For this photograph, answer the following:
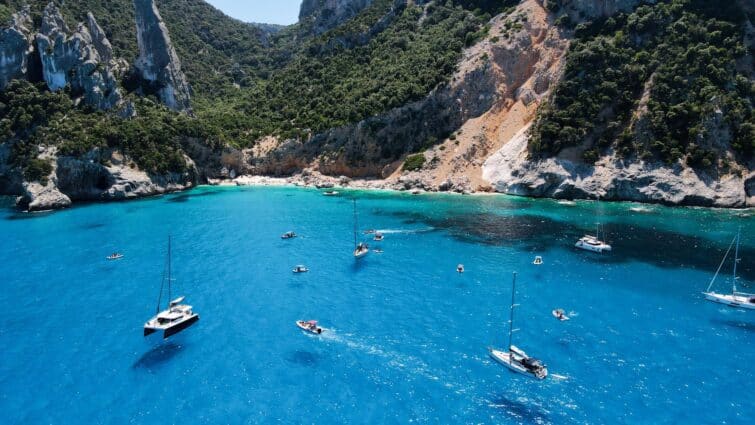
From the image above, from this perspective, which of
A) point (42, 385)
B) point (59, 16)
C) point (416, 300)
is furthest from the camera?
point (59, 16)

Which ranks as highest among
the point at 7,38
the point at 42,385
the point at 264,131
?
the point at 7,38

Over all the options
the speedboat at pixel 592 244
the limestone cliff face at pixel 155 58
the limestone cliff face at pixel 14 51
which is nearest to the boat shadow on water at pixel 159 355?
the speedboat at pixel 592 244

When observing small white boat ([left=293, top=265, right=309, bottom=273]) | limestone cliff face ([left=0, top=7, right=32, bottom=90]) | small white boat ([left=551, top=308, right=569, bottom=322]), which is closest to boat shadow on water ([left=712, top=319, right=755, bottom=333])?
A: small white boat ([left=551, top=308, right=569, bottom=322])

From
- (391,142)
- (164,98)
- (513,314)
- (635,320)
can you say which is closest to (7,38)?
(164,98)

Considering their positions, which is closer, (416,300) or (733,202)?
(416,300)

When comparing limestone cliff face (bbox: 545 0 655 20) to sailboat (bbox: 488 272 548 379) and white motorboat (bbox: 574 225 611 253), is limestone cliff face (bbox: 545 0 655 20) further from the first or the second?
sailboat (bbox: 488 272 548 379)

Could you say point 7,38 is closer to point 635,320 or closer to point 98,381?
point 98,381

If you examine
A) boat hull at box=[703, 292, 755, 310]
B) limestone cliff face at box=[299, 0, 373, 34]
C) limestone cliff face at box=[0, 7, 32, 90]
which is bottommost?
boat hull at box=[703, 292, 755, 310]
